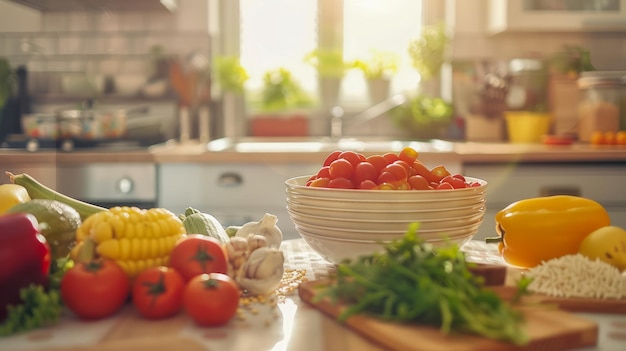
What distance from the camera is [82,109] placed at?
2766 mm

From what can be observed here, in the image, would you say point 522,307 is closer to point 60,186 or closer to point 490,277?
point 490,277

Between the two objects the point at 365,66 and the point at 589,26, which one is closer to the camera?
the point at 589,26

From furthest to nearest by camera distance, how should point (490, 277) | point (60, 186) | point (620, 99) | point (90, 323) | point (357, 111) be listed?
point (357, 111), point (620, 99), point (60, 186), point (490, 277), point (90, 323)

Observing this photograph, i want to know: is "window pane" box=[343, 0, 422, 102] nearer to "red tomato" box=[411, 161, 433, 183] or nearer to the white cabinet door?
the white cabinet door

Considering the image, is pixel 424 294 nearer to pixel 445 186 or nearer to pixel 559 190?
pixel 445 186

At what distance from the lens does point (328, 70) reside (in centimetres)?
329

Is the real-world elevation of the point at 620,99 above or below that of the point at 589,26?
below

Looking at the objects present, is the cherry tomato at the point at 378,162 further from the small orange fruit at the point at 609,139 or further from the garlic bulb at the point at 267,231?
the small orange fruit at the point at 609,139

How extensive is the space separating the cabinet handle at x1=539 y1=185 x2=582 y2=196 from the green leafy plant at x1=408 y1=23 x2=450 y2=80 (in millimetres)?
972

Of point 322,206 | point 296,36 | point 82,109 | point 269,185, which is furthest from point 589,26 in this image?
point 322,206

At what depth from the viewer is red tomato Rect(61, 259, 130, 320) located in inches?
30.6

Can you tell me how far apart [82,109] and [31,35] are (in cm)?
72

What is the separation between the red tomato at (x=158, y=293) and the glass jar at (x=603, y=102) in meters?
2.58

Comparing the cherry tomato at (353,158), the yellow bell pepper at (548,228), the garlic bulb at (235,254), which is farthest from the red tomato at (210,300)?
the yellow bell pepper at (548,228)
